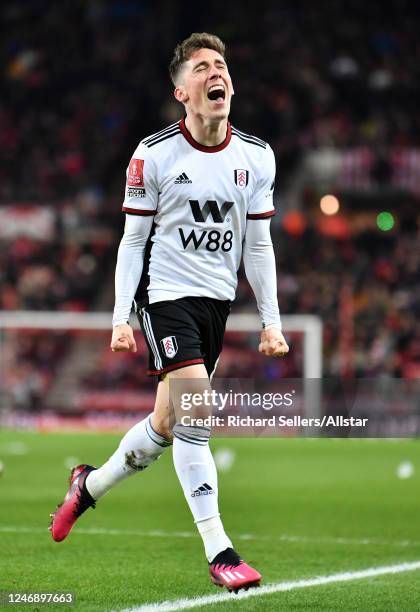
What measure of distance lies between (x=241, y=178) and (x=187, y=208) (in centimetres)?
30

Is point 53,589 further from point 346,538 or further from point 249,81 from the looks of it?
point 249,81

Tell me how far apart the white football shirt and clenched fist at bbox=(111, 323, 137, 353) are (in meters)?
0.24

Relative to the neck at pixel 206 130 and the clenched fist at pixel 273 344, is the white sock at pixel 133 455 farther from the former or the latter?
the neck at pixel 206 130

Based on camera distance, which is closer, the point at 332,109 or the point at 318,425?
the point at 318,425

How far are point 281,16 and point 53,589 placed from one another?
24.8 m

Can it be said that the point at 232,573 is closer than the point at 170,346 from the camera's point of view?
Yes

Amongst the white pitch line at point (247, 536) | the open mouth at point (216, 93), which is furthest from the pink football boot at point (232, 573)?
the white pitch line at point (247, 536)

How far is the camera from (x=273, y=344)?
234 inches

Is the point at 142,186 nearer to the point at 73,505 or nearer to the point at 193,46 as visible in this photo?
the point at 193,46

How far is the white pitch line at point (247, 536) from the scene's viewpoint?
7.77 m

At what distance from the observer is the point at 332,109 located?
2672 centimetres

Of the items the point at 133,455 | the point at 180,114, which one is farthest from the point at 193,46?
the point at 180,114

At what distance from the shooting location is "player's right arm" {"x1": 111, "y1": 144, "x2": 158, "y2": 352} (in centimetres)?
585

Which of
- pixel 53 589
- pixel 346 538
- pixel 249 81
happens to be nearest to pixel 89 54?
pixel 249 81
